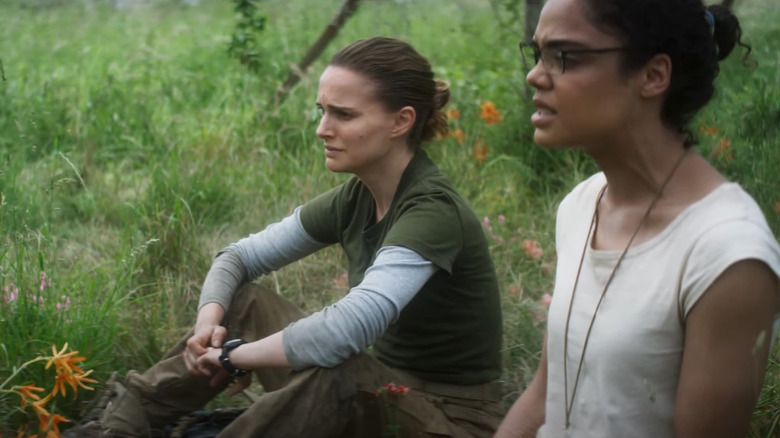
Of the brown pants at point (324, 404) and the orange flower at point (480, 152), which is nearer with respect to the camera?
the brown pants at point (324, 404)

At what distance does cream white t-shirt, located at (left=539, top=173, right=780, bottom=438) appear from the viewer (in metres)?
1.71

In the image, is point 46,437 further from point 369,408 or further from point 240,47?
point 240,47

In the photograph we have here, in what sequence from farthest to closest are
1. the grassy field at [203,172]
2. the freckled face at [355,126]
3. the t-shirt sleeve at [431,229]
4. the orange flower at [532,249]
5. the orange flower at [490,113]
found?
the orange flower at [490,113], the orange flower at [532,249], the grassy field at [203,172], the freckled face at [355,126], the t-shirt sleeve at [431,229]

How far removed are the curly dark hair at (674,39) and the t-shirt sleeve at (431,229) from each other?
89 cm

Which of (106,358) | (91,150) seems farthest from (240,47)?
(106,358)

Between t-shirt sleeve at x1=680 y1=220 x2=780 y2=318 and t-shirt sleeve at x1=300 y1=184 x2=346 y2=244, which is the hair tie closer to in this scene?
t-shirt sleeve at x1=680 y1=220 x2=780 y2=318

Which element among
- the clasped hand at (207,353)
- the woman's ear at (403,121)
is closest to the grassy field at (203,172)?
the clasped hand at (207,353)

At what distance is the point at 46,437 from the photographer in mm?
2721

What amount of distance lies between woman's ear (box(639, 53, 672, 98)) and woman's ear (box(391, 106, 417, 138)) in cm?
113

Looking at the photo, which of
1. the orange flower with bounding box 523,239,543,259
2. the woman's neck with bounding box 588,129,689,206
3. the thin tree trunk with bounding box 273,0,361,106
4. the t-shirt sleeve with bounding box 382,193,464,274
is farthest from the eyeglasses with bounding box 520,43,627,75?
the thin tree trunk with bounding box 273,0,361,106

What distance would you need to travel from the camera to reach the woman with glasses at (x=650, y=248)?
5.61ft

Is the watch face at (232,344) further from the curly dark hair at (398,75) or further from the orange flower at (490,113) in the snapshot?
the orange flower at (490,113)

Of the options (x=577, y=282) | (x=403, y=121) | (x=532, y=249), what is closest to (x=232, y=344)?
(x=403, y=121)

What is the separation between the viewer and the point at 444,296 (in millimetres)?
2838
